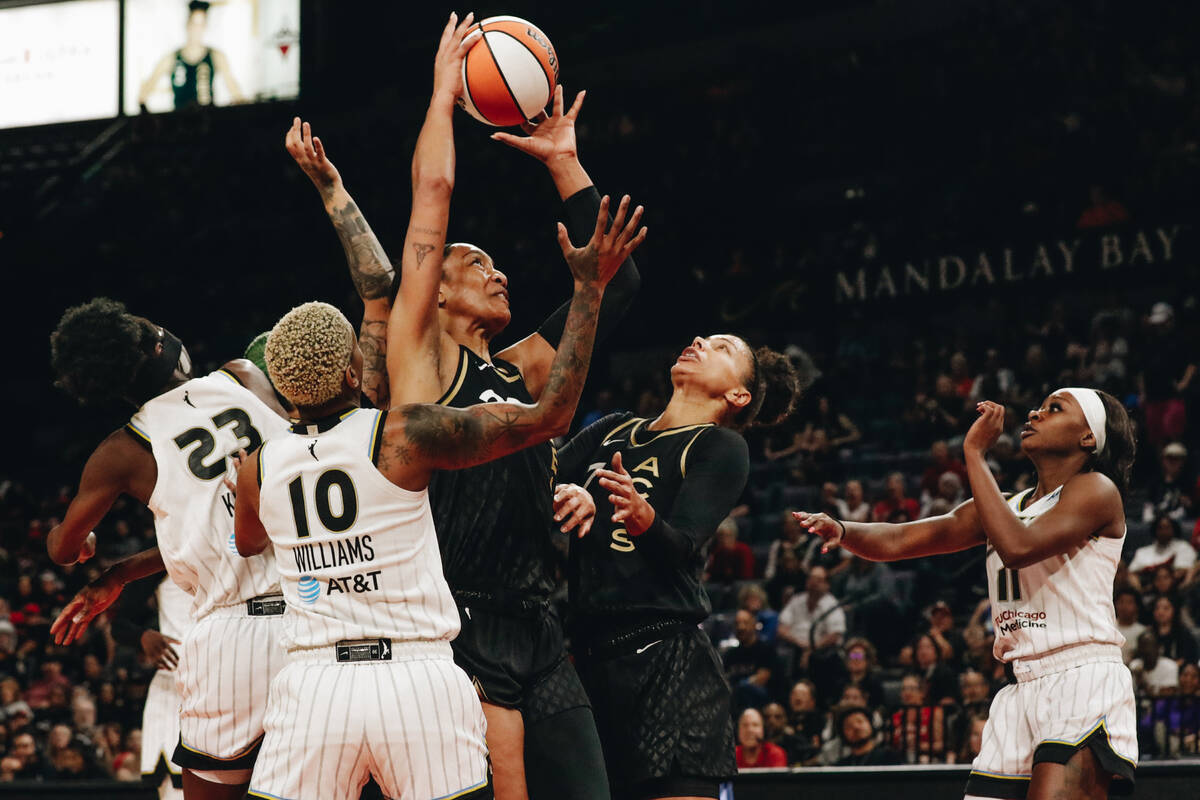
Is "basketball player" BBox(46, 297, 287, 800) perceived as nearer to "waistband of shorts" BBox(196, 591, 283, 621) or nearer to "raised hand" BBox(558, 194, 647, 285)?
"waistband of shorts" BBox(196, 591, 283, 621)

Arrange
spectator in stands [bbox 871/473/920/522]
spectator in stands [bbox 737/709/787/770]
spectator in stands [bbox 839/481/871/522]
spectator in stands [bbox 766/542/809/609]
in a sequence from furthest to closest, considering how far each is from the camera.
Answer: spectator in stands [bbox 839/481/871/522], spectator in stands [bbox 871/473/920/522], spectator in stands [bbox 766/542/809/609], spectator in stands [bbox 737/709/787/770]

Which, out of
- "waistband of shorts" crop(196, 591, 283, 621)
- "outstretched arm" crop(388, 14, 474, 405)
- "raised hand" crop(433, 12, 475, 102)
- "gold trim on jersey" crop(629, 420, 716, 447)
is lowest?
"waistband of shorts" crop(196, 591, 283, 621)

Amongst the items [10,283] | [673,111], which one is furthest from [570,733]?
[10,283]

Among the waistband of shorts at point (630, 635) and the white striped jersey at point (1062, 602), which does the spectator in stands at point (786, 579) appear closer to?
the white striped jersey at point (1062, 602)

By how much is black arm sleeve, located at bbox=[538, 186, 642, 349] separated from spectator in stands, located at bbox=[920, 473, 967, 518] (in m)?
7.64

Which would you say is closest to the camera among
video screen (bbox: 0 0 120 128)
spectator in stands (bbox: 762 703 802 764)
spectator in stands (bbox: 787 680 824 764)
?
spectator in stands (bbox: 787 680 824 764)

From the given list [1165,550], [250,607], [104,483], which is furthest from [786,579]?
[104,483]

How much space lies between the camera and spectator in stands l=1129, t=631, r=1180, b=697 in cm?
880

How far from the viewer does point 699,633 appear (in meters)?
4.26

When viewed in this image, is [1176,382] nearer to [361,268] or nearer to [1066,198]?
[1066,198]

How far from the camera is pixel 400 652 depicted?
3.37 metres

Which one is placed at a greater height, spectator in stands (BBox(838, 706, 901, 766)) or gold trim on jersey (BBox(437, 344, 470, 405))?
gold trim on jersey (BBox(437, 344, 470, 405))

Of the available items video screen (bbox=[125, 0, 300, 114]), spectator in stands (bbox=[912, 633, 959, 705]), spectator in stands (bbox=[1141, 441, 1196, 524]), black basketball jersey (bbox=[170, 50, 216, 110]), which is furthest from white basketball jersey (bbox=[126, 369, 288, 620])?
black basketball jersey (bbox=[170, 50, 216, 110])

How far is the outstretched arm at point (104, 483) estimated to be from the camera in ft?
14.4
